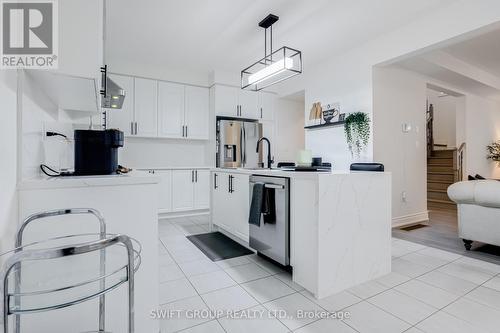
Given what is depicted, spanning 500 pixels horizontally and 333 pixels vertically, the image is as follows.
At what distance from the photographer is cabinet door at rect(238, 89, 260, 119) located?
17.7 ft

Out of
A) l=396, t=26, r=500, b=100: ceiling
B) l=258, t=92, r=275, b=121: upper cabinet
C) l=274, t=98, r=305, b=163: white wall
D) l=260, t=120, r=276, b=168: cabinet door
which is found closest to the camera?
l=396, t=26, r=500, b=100: ceiling

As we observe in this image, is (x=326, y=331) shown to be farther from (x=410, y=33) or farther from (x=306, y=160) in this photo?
(x=410, y=33)

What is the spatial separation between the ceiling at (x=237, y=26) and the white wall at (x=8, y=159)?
237 cm

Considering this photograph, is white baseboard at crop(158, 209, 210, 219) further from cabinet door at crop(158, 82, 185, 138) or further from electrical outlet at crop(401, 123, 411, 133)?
electrical outlet at crop(401, 123, 411, 133)

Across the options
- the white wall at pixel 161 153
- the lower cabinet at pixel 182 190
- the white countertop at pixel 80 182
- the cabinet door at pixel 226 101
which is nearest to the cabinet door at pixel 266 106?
the cabinet door at pixel 226 101

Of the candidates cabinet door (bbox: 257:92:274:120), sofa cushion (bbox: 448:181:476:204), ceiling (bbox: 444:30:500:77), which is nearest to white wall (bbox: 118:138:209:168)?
cabinet door (bbox: 257:92:274:120)

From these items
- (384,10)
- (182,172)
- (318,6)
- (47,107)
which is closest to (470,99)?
(384,10)

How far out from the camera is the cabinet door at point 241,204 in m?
2.72

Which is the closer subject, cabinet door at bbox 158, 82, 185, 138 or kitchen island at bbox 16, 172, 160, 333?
kitchen island at bbox 16, 172, 160, 333

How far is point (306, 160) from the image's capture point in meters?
2.29

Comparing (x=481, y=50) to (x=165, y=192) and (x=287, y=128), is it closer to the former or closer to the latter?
(x=287, y=128)

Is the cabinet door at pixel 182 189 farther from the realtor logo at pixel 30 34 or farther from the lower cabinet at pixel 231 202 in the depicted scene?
the realtor logo at pixel 30 34

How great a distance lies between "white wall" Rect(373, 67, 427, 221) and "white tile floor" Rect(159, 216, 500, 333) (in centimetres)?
156

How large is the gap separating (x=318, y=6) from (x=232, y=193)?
2.41m
